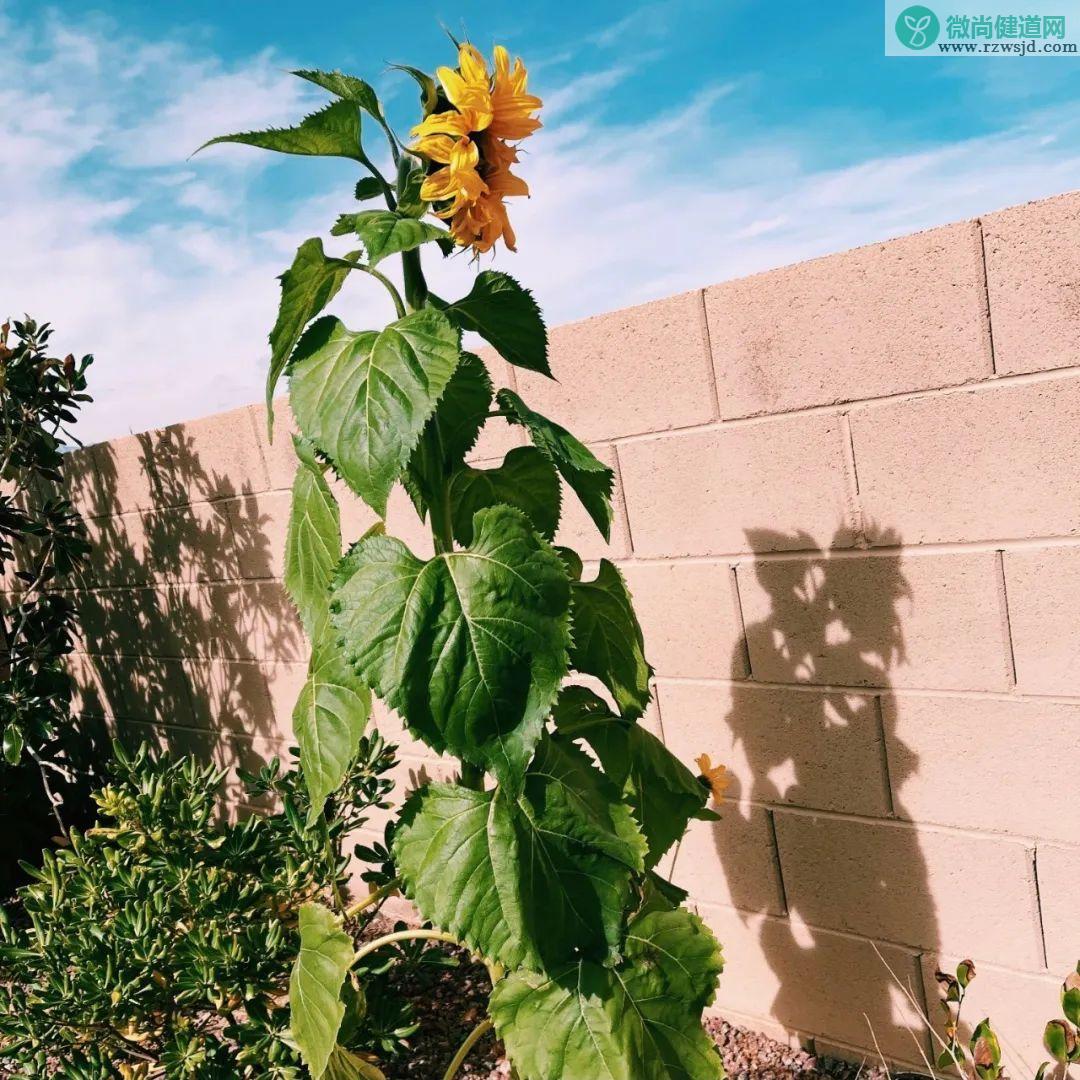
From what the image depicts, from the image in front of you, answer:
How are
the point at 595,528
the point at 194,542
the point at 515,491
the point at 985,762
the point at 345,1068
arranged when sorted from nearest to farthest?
1. the point at 515,491
2. the point at 345,1068
3. the point at 985,762
4. the point at 595,528
5. the point at 194,542

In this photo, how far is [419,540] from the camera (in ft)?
8.07

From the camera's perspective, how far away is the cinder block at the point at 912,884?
70.2 inches

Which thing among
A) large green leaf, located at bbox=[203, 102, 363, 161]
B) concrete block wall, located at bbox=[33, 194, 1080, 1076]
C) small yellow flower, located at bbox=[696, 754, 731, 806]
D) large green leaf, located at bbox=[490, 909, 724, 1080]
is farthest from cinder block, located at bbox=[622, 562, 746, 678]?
large green leaf, located at bbox=[203, 102, 363, 161]

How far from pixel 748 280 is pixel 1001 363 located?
453 mm

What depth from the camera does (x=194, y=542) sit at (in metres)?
3.12

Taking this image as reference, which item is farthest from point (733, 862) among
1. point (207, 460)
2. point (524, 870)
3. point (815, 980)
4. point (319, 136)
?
point (207, 460)

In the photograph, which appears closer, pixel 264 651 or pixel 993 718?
pixel 993 718

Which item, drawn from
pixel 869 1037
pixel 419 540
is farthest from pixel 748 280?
pixel 869 1037

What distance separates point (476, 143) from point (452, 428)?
344 millimetres

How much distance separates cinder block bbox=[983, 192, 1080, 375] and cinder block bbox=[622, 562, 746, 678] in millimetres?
639

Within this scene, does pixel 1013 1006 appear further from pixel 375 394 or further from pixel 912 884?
pixel 375 394

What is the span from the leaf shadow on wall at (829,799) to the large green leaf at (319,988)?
34.4 inches

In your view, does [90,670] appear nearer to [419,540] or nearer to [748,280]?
[419,540]

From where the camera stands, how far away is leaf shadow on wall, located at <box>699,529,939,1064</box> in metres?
1.85
